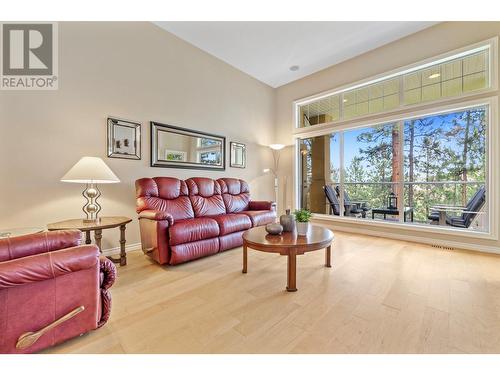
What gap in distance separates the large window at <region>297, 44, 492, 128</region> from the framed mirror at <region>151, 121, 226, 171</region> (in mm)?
2328

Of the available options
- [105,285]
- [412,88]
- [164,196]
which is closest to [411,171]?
[412,88]

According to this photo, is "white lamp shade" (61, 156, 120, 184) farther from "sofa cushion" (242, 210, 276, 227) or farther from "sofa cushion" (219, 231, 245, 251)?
"sofa cushion" (242, 210, 276, 227)

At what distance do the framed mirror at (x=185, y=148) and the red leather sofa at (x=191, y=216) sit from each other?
41 cm

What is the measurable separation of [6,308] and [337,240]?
12.2 ft

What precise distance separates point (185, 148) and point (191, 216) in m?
1.21

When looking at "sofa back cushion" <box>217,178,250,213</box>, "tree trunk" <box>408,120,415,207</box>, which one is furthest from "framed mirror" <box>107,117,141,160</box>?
"tree trunk" <box>408,120,415,207</box>

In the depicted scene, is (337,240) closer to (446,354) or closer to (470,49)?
(446,354)

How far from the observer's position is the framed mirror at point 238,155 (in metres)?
4.46

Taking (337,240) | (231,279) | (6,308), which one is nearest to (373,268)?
(337,240)

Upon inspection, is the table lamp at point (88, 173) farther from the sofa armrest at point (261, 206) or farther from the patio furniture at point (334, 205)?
the patio furniture at point (334, 205)

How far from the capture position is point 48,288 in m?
1.18

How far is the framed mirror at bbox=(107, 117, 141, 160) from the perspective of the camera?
288 cm

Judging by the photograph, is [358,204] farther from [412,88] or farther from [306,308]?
[306,308]

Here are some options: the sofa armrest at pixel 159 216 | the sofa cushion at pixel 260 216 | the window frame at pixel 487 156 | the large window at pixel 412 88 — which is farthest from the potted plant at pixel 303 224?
the large window at pixel 412 88
